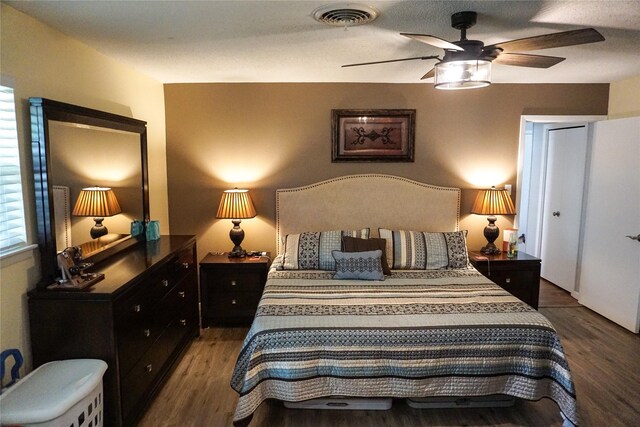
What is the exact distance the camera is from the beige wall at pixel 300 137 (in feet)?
13.6

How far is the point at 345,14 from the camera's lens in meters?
2.18

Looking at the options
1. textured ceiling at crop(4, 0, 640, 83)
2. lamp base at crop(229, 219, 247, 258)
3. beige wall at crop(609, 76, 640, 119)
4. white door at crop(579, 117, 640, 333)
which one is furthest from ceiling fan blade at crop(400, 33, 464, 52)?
beige wall at crop(609, 76, 640, 119)

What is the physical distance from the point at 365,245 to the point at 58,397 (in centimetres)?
241

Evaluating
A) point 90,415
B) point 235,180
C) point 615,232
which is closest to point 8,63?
point 90,415

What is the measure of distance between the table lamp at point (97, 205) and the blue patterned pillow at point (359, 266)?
1760 mm

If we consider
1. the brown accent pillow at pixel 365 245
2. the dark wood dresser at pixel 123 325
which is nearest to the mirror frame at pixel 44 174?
the dark wood dresser at pixel 123 325

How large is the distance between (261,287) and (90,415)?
6.39ft

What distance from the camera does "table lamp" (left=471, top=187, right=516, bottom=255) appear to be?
402cm

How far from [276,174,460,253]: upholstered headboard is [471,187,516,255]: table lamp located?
0.36 metres

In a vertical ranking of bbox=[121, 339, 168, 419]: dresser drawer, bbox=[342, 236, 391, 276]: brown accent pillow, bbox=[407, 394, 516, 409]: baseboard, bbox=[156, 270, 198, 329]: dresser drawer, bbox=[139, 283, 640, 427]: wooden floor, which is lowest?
bbox=[139, 283, 640, 427]: wooden floor

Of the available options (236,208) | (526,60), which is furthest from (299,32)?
(236,208)

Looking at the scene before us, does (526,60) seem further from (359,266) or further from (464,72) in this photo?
(359,266)

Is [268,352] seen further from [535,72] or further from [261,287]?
[535,72]

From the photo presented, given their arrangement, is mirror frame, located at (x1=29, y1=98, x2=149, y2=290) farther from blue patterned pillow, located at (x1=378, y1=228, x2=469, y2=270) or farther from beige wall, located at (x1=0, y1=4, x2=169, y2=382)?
blue patterned pillow, located at (x1=378, y1=228, x2=469, y2=270)
